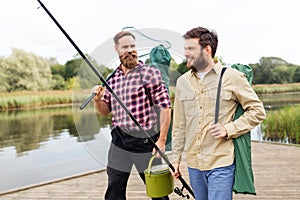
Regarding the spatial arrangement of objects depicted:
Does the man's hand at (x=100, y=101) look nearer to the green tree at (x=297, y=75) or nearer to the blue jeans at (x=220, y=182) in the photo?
the blue jeans at (x=220, y=182)

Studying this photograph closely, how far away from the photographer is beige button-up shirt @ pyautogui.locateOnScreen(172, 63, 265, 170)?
1.57 m

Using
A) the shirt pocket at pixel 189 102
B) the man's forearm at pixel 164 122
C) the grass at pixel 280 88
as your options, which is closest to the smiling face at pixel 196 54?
the shirt pocket at pixel 189 102

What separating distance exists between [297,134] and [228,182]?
5.62 m

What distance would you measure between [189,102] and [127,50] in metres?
0.43

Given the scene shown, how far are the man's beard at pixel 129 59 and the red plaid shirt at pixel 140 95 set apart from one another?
0.03 meters

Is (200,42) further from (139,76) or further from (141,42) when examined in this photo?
(139,76)

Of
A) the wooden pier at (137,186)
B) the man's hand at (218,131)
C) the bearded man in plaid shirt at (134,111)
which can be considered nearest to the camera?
the man's hand at (218,131)

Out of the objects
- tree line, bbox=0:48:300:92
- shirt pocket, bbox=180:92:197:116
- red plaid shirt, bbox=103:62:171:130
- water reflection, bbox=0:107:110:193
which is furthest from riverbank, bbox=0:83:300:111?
shirt pocket, bbox=180:92:197:116

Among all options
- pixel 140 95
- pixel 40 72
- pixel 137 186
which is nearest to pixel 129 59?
pixel 140 95

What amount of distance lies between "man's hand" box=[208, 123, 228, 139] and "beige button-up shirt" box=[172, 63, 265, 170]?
2cm

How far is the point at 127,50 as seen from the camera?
73.2 inches

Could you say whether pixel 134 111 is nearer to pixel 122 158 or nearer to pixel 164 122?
pixel 164 122

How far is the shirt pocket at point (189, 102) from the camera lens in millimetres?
1674

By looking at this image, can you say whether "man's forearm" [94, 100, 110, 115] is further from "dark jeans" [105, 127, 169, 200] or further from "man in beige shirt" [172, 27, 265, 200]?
"man in beige shirt" [172, 27, 265, 200]
